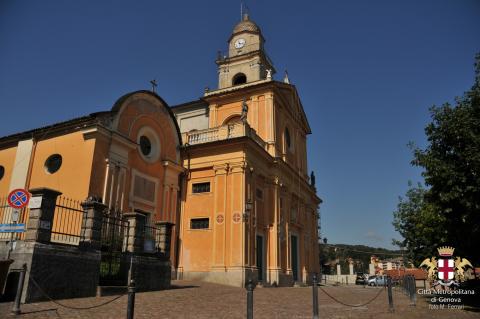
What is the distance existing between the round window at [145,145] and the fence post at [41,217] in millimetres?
10282

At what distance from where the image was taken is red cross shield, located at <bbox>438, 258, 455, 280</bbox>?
12.5 meters

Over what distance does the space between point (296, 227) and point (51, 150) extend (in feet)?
62.1

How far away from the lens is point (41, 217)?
10797 millimetres

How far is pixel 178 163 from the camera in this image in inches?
957

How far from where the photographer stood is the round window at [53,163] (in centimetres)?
1861

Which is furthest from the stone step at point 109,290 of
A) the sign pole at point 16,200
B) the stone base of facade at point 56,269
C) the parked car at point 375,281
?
the parked car at point 375,281

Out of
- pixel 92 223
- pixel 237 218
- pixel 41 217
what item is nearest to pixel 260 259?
pixel 237 218

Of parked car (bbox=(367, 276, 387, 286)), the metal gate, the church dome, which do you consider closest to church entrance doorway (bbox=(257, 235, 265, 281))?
the metal gate

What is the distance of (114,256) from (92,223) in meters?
1.92

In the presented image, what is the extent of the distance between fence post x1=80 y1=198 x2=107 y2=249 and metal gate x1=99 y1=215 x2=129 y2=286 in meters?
1.06

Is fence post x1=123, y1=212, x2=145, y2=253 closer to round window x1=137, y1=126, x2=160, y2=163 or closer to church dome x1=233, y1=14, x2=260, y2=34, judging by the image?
round window x1=137, y1=126, x2=160, y2=163

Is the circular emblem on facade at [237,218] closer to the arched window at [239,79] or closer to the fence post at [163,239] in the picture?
the fence post at [163,239]

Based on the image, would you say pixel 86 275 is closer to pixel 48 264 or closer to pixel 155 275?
pixel 48 264

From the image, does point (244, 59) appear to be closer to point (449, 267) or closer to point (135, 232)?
point (135, 232)
